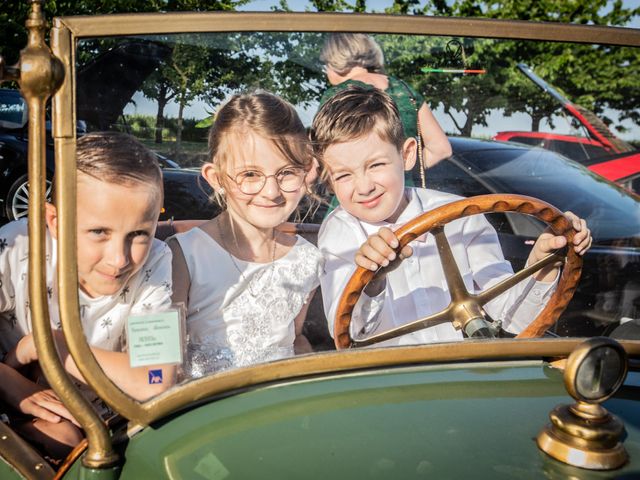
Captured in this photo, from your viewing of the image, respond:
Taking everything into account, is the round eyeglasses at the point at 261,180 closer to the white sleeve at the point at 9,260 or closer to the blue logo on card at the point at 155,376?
the blue logo on card at the point at 155,376

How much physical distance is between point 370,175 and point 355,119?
122 mm

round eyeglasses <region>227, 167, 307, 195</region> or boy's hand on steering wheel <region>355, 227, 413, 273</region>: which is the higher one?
round eyeglasses <region>227, 167, 307, 195</region>

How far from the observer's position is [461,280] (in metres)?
1.62

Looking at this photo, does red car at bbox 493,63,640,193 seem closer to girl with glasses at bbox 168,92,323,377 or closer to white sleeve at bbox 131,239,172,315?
girl with glasses at bbox 168,92,323,377

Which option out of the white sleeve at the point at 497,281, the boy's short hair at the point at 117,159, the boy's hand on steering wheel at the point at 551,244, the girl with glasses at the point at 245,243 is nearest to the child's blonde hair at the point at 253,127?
the girl with glasses at the point at 245,243

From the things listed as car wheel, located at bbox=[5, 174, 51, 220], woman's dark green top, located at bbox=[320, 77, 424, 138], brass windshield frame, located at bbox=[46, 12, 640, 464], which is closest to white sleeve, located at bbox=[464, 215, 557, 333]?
brass windshield frame, located at bbox=[46, 12, 640, 464]

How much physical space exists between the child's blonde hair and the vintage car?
0.09 feet

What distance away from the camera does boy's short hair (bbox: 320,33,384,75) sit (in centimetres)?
147

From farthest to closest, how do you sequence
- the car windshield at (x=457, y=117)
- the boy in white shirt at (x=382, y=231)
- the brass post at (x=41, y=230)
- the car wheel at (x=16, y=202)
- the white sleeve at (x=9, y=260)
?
the car wheel at (x=16, y=202) → the white sleeve at (x=9, y=260) → the boy in white shirt at (x=382, y=231) → the car windshield at (x=457, y=117) → the brass post at (x=41, y=230)

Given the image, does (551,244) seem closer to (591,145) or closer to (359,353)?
(591,145)

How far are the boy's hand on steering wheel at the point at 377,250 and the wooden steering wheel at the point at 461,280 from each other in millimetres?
15

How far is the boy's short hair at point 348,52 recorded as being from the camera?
147 centimetres

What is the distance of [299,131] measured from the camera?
1438mm

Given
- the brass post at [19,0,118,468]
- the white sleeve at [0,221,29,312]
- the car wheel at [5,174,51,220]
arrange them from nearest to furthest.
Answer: the brass post at [19,0,118,468]
the white sleeve at [0,221,29,312]
the car wheel at [5,174,51,220]
